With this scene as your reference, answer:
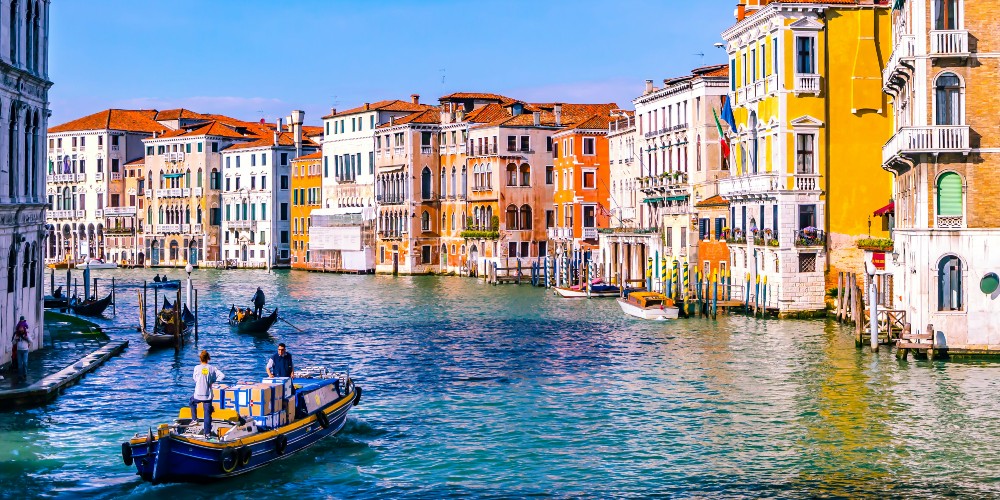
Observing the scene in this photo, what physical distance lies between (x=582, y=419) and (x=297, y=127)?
3042 inches

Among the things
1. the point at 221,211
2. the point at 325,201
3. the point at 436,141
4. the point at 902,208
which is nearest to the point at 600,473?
the point at 902,208

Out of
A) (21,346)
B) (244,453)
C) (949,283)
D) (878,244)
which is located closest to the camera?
(244,453)

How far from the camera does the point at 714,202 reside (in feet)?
160

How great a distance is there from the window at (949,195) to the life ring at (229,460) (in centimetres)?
Answer: 1715

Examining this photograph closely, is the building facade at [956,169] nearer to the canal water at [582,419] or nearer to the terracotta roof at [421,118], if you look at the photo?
the canal water at [582,419]

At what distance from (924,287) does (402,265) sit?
56.7 metres

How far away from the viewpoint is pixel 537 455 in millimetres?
20016

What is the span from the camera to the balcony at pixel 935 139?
27969mm

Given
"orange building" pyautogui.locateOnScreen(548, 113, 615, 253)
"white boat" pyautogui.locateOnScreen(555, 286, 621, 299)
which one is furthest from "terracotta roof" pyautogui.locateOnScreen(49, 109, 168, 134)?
"white boat" pyautogui.locateOnScreen(555, 286, 621, 299)

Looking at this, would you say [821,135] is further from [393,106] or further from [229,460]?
[393,106]

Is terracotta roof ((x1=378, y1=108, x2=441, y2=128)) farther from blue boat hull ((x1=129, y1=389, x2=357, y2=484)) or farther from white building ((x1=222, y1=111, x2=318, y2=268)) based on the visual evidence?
blue boat hull ((x1=129, y1=389, x2=357, y2=484))

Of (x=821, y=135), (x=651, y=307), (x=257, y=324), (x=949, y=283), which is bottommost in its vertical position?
(x=257, y=324)

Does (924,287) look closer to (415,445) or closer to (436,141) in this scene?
(415,445)

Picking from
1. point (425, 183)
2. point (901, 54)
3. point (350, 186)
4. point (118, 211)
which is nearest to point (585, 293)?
point (425, 183)
